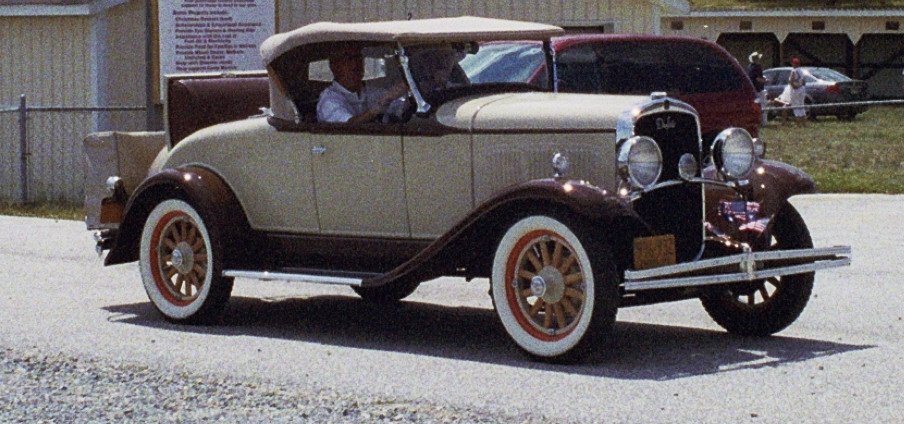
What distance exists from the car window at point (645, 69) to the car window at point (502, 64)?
249 centimetres

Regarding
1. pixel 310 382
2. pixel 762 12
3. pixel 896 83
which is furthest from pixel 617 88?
pixel 896 83

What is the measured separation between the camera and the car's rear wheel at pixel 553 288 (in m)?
7.94

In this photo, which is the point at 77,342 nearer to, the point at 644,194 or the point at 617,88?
the point at 644,194

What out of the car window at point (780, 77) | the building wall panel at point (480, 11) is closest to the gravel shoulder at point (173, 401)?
the building wall panel at point (480, 11)

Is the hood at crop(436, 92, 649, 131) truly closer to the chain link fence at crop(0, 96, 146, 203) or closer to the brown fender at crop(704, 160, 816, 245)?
the brown fender at crop(704, 160, 816, 245)

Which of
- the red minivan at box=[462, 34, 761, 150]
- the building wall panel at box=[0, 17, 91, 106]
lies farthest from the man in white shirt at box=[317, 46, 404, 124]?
the building wall panel at box=[0, 17, 91, 106]

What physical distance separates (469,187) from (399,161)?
478 millimetres

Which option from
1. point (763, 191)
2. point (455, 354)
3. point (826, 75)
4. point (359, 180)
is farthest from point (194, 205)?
point (826, 75)

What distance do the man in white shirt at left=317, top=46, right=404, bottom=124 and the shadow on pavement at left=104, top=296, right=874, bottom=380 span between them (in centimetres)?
120

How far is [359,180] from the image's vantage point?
30.5ft

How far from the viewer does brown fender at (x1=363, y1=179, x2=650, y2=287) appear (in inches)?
315

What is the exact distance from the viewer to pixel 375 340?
927 centimetres

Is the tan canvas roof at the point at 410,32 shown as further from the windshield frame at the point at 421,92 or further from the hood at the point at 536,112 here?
the hood at the point at 536,112

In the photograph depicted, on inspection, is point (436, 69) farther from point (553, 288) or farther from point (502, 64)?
point (553, 288)
